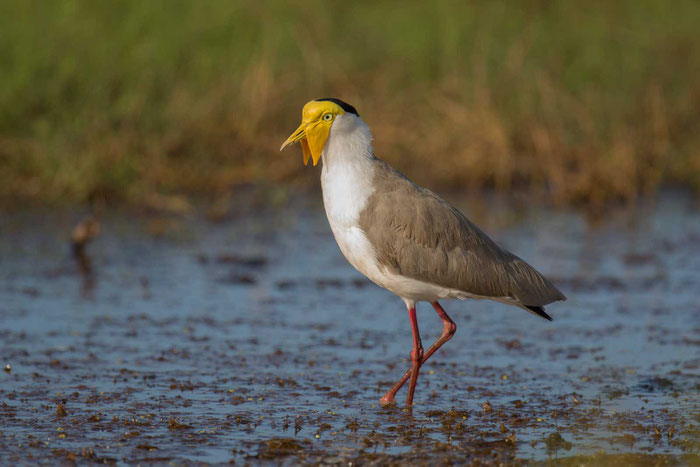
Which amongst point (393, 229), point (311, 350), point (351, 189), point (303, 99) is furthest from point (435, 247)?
point (303, 99)

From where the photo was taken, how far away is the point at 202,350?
7355 mm

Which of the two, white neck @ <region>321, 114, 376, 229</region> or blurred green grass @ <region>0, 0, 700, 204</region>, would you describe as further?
blurred green grass @ <region>0, 0, 700, 204</region>

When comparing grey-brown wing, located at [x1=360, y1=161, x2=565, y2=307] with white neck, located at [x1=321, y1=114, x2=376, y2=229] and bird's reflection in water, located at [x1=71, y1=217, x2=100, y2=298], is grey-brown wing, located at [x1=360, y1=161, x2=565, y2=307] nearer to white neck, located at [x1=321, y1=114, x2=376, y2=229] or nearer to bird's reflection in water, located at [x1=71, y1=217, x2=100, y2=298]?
white neck, located at [x1=321, y1=114, x2=376, y2=229]

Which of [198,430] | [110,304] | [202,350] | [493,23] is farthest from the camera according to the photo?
[493,23]

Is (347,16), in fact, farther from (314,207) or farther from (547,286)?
(547,286)

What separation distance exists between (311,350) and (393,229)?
1530mm

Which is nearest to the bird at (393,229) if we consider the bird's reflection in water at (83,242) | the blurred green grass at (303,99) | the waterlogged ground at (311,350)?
the waterlogged ground at (311,350)

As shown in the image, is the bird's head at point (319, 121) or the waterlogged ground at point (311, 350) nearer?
the waterlogged ground at point (311, 350)

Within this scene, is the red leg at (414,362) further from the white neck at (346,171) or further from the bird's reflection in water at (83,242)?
the bird's reflection in water at (83,242)

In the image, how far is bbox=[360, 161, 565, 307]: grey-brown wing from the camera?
617 cm

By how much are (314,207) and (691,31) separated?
662 cm

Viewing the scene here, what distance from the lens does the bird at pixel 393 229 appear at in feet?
20.1

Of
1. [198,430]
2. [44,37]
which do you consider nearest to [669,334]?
[198,430]

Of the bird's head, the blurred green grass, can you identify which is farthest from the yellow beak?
the blurred green grass
